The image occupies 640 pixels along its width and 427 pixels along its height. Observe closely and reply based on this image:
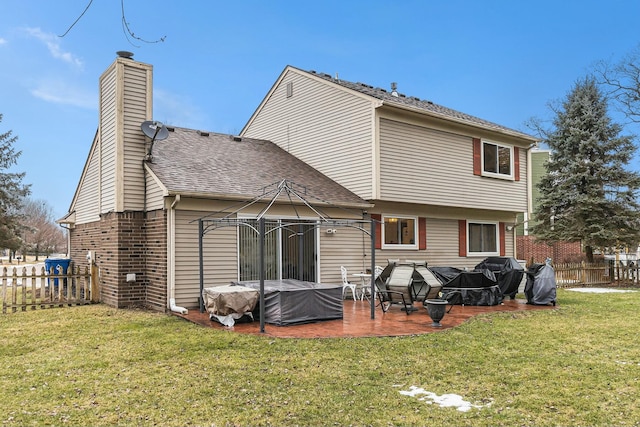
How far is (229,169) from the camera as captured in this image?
480 inches

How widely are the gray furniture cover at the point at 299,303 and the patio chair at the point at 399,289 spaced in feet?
4.63

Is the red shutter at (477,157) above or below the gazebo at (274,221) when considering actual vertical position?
above

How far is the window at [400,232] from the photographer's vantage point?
14.0 meters

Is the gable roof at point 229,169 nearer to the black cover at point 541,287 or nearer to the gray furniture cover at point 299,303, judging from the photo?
the gray furniture cover at point 299,303

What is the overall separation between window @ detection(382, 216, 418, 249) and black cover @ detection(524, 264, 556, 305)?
142 inches

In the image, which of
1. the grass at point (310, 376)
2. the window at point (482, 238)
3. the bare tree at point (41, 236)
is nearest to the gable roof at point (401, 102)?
the window at point (482, 238)

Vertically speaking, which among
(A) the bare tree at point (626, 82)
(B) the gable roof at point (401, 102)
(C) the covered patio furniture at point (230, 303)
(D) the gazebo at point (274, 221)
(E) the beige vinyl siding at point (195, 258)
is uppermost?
(A) the bare tree at point (626, 82)

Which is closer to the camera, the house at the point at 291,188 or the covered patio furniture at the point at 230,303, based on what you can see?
the covered patio furniture at the point at 230,303

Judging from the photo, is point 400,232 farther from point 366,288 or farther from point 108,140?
point 108,140

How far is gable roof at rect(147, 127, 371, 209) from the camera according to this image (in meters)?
10.6

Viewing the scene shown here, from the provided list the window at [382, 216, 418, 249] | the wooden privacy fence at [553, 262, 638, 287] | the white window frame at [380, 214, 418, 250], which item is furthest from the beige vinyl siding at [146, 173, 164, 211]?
the wooden privacy fence at [553, 262, 638, 287]

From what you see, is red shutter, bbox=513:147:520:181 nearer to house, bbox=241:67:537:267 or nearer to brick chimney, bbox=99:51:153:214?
house, bbox=241:67:537:267

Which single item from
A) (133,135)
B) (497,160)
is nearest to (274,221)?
(133,135)

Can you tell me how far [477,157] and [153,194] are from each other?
9576 mm
